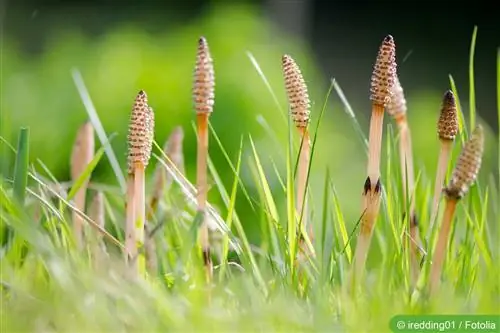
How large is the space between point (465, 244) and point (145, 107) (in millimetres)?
257

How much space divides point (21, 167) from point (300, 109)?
176 millimetres

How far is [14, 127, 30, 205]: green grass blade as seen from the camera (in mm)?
592

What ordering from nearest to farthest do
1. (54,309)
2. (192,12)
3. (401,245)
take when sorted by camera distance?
(54,309) < (401,245) < (192,12)

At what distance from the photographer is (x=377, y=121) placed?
1.92ft

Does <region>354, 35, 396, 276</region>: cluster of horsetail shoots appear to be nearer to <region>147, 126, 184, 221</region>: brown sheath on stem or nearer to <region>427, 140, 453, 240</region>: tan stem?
<region>427, 140, 453, 240</region>: tan stem

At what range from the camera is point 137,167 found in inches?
23.0

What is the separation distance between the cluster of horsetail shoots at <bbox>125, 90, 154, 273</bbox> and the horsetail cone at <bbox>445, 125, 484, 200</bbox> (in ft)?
0.58

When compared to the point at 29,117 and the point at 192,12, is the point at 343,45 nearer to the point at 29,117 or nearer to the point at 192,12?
the point at 192,12

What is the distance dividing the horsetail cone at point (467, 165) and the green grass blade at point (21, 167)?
0.25 metres

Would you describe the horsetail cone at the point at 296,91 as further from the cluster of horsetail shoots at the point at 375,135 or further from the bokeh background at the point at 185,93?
the bokeh background at the point at 185,93

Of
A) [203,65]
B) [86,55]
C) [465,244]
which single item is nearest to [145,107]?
[203,65]

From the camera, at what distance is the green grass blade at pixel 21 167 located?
1.94 ft

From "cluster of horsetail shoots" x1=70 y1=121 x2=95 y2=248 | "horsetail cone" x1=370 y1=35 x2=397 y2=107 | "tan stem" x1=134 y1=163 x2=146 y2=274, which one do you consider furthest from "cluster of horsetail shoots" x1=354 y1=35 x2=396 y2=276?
"cluster of horsetail shoots" x1=70 y1=121 x2=95 y2=248

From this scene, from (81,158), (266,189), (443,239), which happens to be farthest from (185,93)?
(443,239)
